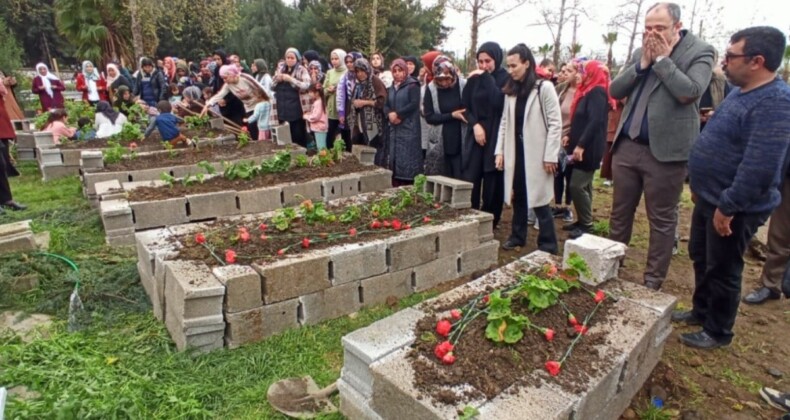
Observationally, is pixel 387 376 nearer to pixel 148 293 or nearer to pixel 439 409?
pixel 439 409

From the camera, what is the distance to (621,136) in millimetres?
3715

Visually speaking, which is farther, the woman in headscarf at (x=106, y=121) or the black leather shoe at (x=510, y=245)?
the woman in headscarf at (x=106, y=121)

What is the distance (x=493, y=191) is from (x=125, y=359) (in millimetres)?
3750

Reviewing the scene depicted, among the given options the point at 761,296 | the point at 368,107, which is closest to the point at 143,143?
the point at 368,107

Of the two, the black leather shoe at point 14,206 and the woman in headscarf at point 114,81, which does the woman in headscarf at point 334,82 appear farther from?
the woman in headscarf at point 114,81

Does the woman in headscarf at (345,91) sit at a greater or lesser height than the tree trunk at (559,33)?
lesser

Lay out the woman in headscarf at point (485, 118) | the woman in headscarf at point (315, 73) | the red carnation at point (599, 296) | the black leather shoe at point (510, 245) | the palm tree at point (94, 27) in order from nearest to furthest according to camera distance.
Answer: the red carnation at point (599, 296) < the woman in headscarf at point (485, 118) < the black leather shoe at point (510, 245) < the woman in headscarf at point (315, 73) < the palm tree at point (94, 27)

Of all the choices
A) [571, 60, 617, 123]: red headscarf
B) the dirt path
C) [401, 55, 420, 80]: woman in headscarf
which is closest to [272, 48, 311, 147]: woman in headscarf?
[401, 55, 420, 80]: woman in headscarf

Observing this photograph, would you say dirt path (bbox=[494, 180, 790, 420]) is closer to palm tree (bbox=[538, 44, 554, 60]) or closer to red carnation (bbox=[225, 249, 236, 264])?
red carnation (bbox=[225, 249, 236, 264])

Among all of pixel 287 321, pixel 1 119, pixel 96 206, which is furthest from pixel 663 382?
pixel 1 119

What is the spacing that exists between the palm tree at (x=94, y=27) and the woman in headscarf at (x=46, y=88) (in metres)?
6.11

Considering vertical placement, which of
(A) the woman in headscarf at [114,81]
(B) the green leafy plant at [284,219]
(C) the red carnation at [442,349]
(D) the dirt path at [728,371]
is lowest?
(D) the dirt path at [728,371]

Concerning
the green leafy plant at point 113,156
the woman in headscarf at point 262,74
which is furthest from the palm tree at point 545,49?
the green leafy plant at point 113,156

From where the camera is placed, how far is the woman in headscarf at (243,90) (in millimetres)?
9008
